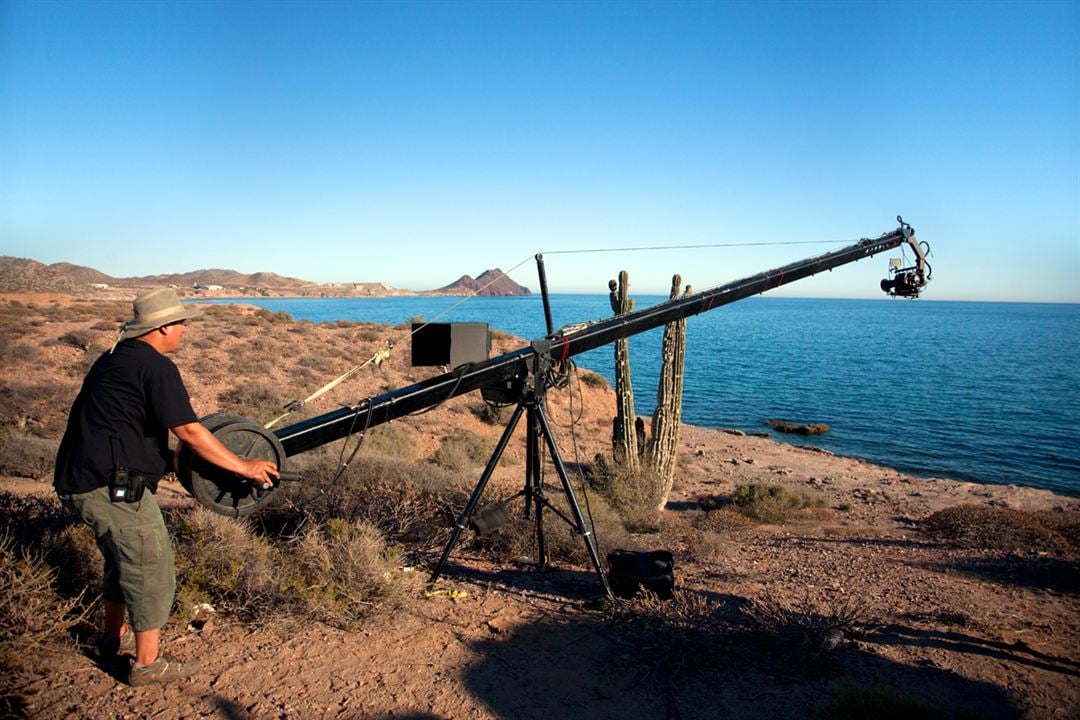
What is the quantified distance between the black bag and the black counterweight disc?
2.74 meters

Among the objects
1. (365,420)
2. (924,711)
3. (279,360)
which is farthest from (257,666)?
(279,360)

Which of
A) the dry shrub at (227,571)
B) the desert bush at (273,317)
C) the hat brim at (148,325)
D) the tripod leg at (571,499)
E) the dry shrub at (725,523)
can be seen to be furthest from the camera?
the desert bush at (273,317)

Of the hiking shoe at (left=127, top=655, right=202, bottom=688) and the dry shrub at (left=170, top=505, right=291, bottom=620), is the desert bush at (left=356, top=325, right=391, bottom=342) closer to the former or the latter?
the dry shrub at (left=170, top=505, right=291, bottom=620)

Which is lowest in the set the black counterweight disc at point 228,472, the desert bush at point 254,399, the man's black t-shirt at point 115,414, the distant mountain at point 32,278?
the desert bush at point 254,399

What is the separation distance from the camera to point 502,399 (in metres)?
5.09

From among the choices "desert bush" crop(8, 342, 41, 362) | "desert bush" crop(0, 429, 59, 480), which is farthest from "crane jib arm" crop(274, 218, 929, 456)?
"desert bush" crop(8, 342, 41, 362)

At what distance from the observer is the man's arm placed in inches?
130

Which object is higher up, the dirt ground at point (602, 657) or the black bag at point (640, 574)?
the black bag at point (640, 574)

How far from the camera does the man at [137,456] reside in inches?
127

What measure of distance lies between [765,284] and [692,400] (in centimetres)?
2503

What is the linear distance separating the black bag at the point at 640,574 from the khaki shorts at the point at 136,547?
3.15 m

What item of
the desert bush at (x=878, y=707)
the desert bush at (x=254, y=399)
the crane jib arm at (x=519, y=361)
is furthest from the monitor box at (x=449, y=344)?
the desert bush at (x=254, y=399)

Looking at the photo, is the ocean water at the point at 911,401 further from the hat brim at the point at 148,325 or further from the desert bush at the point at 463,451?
the desert bush at the point at 463,451

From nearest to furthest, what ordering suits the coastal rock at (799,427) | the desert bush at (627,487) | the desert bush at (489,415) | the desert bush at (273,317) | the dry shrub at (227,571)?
the dry shrub at (227,571), the desert bush at (627,487), the desert bush at (489,415), the coastal rock at (799,427), the desert bush at (273,317)
